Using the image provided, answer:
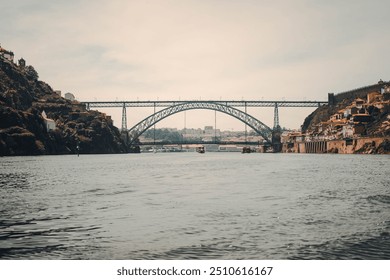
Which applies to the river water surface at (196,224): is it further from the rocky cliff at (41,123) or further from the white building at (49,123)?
the white building at (49,123)

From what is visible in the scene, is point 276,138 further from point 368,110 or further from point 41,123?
point 41,123

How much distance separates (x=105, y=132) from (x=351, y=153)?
63724mm

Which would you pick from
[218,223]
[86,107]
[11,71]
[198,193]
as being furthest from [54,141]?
[218,223]

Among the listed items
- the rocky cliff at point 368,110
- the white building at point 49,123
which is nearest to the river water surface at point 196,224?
the rocky cliff at point 368,110

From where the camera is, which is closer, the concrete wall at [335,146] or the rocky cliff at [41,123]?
the rocky cliff at [41,123]

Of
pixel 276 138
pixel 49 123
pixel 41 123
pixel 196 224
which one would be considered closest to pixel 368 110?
pixel 276 138

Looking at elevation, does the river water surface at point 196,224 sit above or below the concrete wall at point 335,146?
below

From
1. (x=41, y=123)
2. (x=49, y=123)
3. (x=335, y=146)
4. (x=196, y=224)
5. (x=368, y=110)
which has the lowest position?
(x=196, y=224)

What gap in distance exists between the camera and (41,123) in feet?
344

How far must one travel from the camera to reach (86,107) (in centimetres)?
15562

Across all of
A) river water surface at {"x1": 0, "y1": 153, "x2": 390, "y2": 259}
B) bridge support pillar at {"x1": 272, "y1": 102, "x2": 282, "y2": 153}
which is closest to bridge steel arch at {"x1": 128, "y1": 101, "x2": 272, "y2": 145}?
bridge support pillar at {"x1": 272, "y1": 102, "x2": 282, "y2": 153}

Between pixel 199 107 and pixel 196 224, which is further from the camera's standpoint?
pixel 199 107

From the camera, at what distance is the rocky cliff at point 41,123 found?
92.9m

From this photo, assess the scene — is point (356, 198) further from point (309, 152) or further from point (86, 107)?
point (86, 107)
